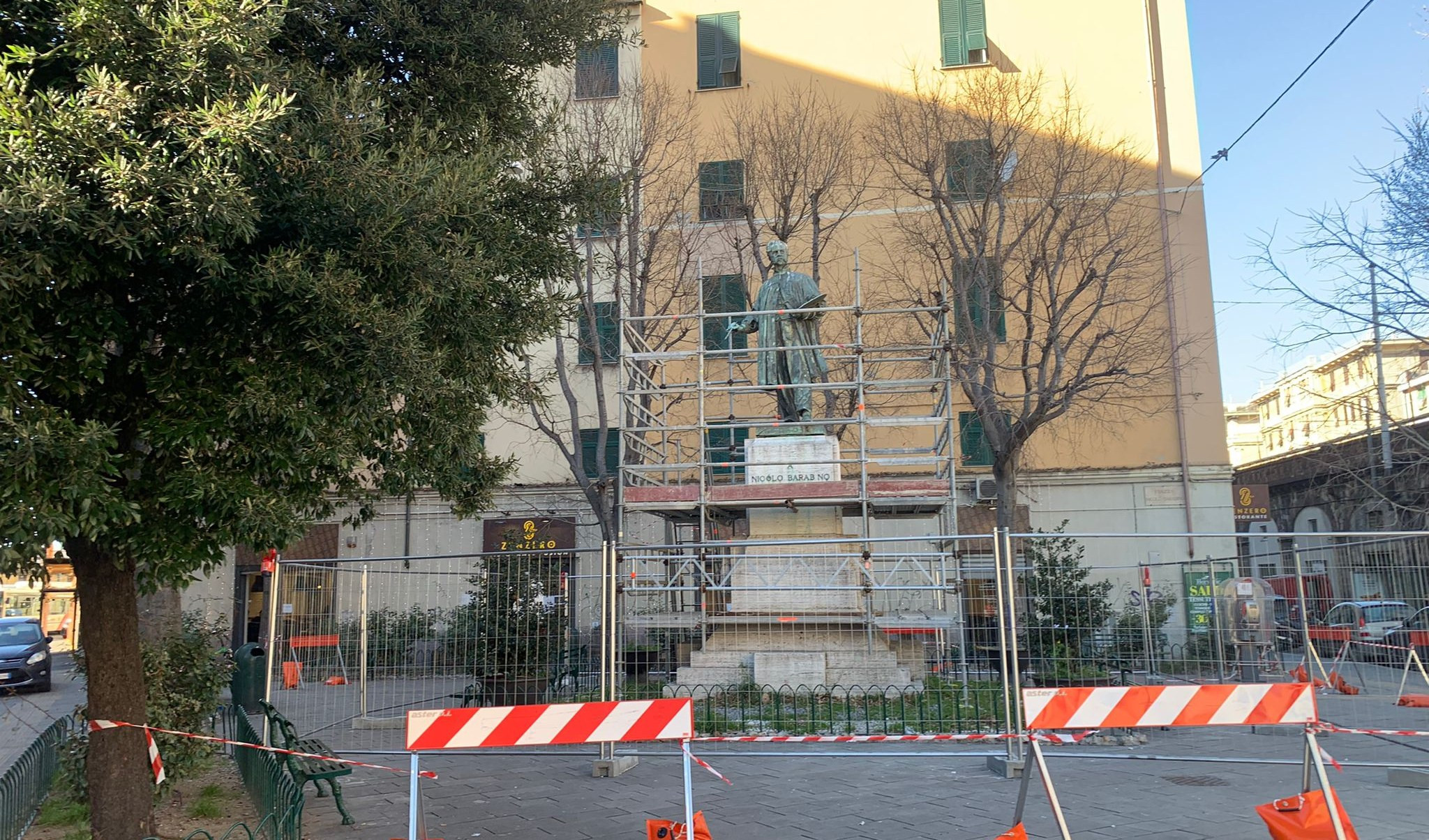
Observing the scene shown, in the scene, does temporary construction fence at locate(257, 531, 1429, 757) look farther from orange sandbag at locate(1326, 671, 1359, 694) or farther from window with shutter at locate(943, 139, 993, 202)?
window with shutter at locate(943, 139, 993, 202)

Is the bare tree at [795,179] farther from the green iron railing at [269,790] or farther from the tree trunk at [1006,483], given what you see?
the green iron railing at [269,790]

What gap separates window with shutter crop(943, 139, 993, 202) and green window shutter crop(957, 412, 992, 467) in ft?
18.3

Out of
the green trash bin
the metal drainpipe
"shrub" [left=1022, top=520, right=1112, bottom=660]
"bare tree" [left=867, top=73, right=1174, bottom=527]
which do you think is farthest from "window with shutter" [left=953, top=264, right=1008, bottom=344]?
the green trash bin

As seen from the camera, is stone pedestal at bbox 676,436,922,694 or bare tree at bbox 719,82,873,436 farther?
bare tree at bbox 719,82,873,436

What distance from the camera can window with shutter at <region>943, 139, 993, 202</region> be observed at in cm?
1590

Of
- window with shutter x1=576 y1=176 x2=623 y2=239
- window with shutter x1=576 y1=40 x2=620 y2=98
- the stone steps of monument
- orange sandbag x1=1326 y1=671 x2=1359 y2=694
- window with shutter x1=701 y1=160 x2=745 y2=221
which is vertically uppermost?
window with shutter x1=576 y1=40 x2=620 y2=98

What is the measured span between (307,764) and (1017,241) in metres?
12.5

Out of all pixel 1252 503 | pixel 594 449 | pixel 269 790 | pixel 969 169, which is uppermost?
pixel 969 169

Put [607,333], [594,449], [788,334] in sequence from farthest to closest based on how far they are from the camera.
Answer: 1. [594,449]
2. [607,333]
3. [788,334]

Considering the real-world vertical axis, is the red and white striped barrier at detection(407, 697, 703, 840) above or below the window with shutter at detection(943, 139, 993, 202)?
below

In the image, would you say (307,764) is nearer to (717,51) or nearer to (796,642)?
(796,642)

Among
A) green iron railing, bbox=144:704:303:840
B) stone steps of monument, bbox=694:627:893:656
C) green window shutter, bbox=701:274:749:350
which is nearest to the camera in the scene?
green iron railing, bbox=144:704:303:840

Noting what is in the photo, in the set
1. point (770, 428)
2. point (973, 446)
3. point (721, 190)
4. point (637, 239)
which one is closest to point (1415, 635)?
point (770, 428)

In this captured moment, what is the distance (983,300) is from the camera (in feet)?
52.7
